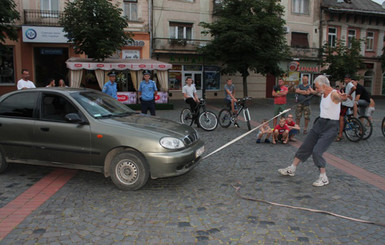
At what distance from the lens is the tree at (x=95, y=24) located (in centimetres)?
1547

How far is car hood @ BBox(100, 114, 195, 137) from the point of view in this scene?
475 cm

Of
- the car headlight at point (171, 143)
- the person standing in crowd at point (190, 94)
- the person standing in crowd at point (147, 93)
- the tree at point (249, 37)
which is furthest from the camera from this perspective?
the tree at point (249, 37)

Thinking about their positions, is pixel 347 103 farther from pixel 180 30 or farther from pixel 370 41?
pixel 370 41

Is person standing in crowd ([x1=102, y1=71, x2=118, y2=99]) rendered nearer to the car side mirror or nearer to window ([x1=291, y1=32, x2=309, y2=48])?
the car side mirror

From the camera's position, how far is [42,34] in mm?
19422

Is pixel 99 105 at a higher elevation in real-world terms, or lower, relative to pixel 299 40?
lower

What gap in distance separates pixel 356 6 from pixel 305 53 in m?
7.92

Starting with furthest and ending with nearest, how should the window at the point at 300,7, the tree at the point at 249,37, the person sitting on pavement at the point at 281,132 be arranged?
the window at the point at 300,7
the tree at the point at 249,37
the person sitting on pavement at the point at 281,132

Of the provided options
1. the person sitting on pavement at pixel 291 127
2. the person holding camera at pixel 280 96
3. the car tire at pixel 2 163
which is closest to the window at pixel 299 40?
the person holding camera at pixel 280 96

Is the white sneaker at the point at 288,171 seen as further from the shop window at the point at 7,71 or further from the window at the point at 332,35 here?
the window at the point at 332,35

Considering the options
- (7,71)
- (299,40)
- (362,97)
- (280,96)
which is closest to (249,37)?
(280,96)

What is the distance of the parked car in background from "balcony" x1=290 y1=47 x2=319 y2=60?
81.8 ft

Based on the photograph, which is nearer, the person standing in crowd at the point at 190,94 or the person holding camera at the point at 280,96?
the person holding camera at the point at 280,96

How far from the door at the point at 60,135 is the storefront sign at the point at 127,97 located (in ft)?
41.3
